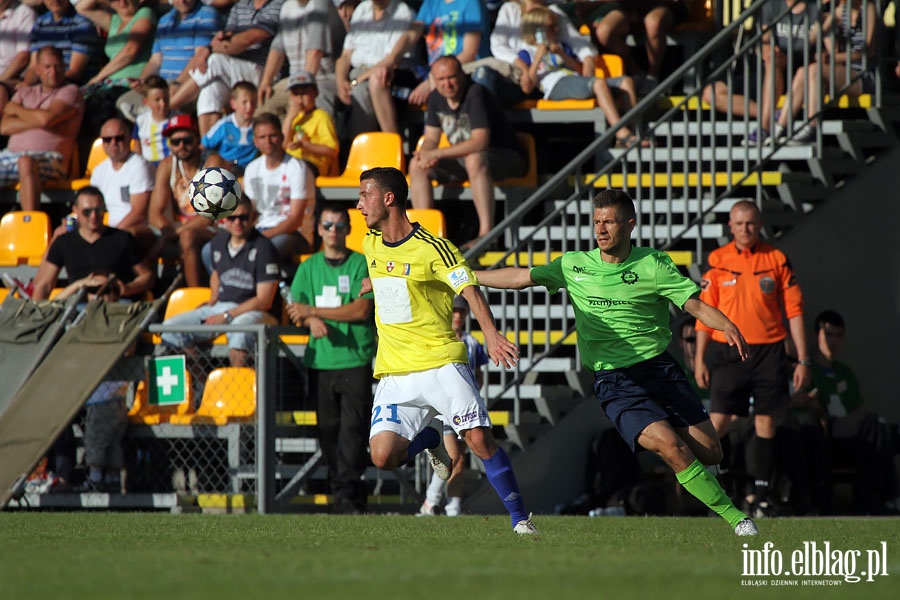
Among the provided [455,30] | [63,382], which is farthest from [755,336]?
[63,382]

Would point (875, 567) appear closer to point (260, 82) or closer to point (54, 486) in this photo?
point (54, 486)

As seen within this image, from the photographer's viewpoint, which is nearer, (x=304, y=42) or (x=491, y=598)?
(x=491, y=598)

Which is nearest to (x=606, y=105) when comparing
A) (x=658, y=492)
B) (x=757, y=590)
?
(x=658, y=492)

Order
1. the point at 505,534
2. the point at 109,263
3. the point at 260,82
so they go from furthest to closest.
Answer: the point at 260,82 → the point at 109,263 → the point at 505,534

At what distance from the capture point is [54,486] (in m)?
10.9

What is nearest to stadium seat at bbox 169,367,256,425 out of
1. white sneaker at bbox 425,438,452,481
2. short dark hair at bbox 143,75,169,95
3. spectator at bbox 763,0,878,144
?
white sneaker at bbox 425,438,452,481

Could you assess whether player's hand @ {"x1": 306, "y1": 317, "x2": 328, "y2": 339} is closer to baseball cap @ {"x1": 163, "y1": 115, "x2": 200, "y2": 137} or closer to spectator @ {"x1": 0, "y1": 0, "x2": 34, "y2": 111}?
baseball cap @ {"x1": 163, "y1": 115, "x2": 200, "y2": 137}

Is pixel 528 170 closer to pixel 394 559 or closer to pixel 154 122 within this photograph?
pixel 154 122

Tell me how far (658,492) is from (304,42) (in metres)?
6.32

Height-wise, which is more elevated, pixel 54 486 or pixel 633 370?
pixel 633 370

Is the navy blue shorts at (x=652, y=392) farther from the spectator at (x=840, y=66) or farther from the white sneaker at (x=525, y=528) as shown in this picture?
the spectator at (x=840, y=66)

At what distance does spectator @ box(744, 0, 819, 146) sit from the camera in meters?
12.1

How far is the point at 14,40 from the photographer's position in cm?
1595

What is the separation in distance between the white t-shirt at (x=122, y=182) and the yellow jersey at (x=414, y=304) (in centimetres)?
612
